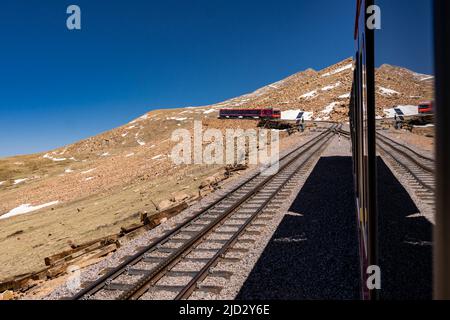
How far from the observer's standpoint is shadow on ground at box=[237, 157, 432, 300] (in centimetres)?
657

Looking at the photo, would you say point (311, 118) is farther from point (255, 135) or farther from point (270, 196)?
point (270, 196)

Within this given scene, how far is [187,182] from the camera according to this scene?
22.9 meters

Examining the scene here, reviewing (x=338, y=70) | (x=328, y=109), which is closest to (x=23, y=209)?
(x=328, y=109)

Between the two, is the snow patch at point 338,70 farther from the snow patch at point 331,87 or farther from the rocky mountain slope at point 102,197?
the rocky mountain slope at point 102,197

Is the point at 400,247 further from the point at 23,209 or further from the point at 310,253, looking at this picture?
the point at 23,209

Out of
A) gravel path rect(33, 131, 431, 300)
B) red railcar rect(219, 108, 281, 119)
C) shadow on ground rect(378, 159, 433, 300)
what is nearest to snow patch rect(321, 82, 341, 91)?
red railcar rect(219, 108, 281, 119)

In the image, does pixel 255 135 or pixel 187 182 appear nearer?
pixel 187 182

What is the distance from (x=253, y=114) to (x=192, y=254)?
53429mm

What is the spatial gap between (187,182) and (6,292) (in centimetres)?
1485

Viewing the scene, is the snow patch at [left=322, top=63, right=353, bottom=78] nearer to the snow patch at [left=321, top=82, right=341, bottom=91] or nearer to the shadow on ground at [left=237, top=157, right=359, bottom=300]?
the snow patch at [left=321, top=82, right=341, bottom=91]

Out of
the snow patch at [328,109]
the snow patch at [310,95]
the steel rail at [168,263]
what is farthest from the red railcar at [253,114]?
the steel rail at [168,263]

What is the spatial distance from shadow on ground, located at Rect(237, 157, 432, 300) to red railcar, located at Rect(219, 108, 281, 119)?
46153 millimetres

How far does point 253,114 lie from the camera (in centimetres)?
6091
